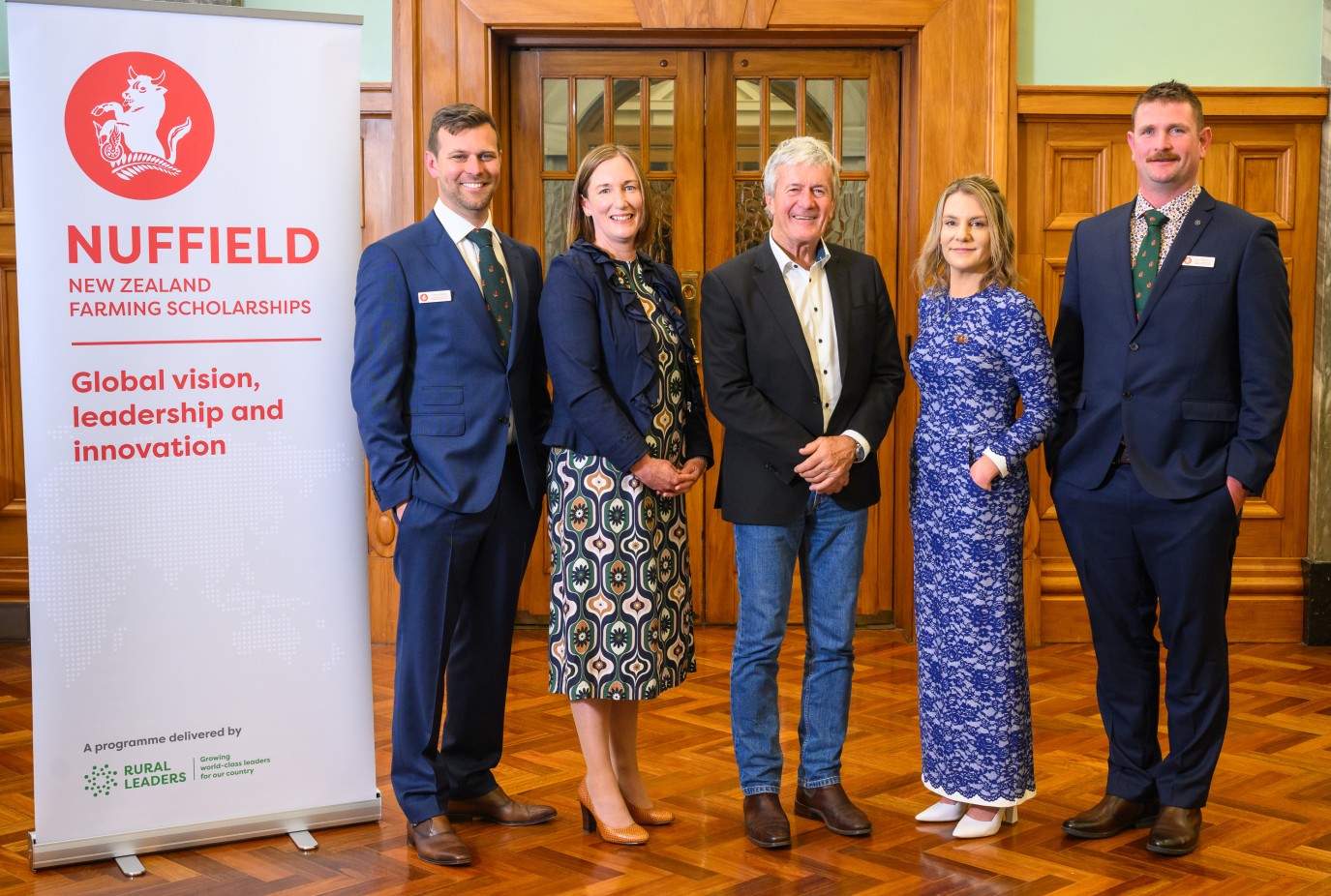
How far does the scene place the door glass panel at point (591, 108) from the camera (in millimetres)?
5527

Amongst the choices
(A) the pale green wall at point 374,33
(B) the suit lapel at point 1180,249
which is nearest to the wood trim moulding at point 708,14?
(A) the pale green wall at point 374,33

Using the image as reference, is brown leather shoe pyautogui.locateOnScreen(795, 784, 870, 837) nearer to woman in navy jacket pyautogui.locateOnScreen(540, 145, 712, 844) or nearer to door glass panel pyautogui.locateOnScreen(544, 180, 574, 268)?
woman in navy jacket pyautogui.locateOnScreen(540, 145, 712, 844)

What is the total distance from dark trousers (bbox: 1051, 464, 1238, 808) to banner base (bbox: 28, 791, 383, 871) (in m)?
1.88

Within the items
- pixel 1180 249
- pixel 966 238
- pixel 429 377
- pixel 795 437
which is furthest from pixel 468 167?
pixel 1180 249

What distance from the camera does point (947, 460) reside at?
123 inches

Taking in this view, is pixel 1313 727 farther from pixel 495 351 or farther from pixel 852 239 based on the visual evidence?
pixel 495 351

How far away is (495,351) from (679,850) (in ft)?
4.18

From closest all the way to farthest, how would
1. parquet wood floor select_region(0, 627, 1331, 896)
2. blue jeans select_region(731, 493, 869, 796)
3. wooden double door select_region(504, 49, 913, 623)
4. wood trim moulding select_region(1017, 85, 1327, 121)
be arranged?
1. parquet wood floor select_region(0, 627, 1331, 896)
2. blue jeans select_region(731, 493, 869, 796)
3. wood trim moulding select_region(1017, 85, 1327, 121)
4. wooden double door select_region(504, 49, 913, 623)

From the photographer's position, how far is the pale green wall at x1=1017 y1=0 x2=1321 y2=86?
539 centimetres

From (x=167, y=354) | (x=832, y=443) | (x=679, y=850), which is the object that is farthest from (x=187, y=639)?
(x=832, y=443)

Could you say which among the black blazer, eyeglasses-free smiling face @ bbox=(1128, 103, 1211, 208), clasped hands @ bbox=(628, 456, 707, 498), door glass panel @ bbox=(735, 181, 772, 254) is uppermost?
door glass panel @ bbox=(735, 181, 772, 254)

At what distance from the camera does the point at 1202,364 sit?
3033mm

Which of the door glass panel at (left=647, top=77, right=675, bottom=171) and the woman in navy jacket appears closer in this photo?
the woman in navy jacket

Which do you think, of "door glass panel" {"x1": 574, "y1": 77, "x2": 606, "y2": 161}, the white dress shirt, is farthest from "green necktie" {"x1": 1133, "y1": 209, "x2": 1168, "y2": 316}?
"door glass panel" {"x1": 574, "y1": 77, "x2": 606, "y2": 161}
